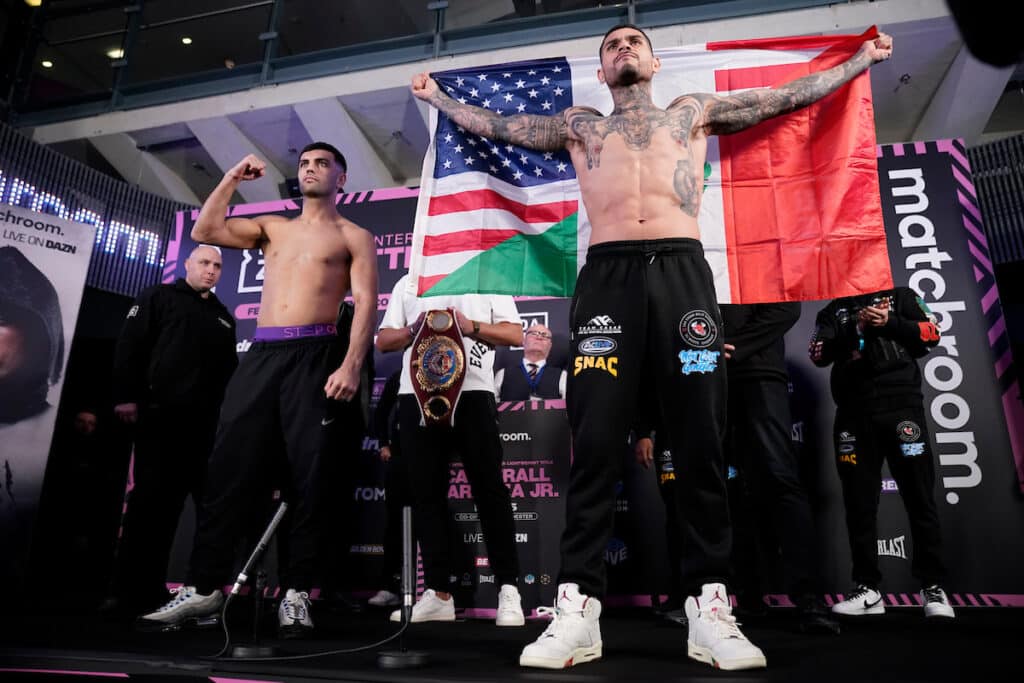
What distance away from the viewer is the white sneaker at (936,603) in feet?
9.07

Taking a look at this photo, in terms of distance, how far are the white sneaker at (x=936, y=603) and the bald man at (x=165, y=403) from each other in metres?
3.53

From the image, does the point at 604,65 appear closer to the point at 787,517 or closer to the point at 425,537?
the point at 787,517

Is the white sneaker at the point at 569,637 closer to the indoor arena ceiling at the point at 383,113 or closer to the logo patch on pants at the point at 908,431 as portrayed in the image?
the logo patch on pants at the point at 908,431

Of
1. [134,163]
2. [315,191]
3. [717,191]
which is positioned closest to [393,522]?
[315,191]

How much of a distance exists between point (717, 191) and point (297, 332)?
1758 millimetres

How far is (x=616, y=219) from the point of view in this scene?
201 cm

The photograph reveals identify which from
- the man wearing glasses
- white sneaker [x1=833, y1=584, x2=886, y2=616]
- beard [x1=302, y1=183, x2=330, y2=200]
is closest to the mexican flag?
beard [x1=302, y1=183, x2=330, y2=200]

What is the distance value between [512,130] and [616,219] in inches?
23.1

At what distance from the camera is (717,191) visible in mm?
2521

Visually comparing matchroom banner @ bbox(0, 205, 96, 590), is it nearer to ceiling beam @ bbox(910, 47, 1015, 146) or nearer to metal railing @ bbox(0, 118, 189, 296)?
metal railing @ bbox(0, 118, 189, 296)

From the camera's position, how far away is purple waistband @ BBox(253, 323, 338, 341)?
256 cm

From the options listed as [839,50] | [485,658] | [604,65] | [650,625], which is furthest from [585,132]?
[650,625]

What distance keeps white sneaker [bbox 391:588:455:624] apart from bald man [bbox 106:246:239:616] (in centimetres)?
127

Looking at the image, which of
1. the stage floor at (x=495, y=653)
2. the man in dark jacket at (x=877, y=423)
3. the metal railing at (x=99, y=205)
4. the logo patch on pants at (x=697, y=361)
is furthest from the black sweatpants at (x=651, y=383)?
the metal railing at (x=99, y=205)
